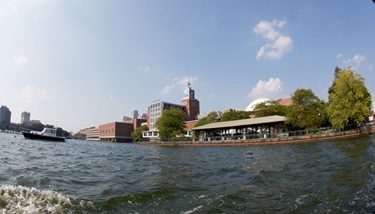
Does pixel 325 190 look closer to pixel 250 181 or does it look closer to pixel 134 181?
pixel 250 181

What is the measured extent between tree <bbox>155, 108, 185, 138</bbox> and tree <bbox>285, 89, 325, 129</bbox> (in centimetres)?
3506

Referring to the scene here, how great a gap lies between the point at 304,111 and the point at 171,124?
39184 millimetres

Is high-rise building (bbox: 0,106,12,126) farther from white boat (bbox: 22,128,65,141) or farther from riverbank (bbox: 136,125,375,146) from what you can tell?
riverbank (bbox: 136,125,375,146)

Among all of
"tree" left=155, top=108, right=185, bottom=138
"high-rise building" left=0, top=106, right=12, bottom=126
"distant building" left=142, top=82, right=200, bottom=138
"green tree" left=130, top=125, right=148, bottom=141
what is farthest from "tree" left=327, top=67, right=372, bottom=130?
"high-rise building" left=0, top=106, right=12, bottom=126

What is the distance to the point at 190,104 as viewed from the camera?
12394 centimetres

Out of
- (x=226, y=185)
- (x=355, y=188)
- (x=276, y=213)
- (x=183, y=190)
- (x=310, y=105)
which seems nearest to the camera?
(x=276, y=213)

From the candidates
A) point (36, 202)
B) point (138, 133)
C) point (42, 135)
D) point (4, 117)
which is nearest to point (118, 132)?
point (138, 133)

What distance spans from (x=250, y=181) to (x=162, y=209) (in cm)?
383

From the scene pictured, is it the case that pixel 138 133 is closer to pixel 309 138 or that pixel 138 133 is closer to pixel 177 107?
pixel 177 107

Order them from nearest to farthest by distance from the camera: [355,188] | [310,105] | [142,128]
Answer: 1. [355,188]
2. [310,105]
3. [142,128]

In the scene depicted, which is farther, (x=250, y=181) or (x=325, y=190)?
(x=250, y=181)

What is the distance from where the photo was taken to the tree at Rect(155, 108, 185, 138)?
68.9 m

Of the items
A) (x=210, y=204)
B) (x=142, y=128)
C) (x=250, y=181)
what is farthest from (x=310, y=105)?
(x=142, y=128)

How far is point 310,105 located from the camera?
41.0 m
